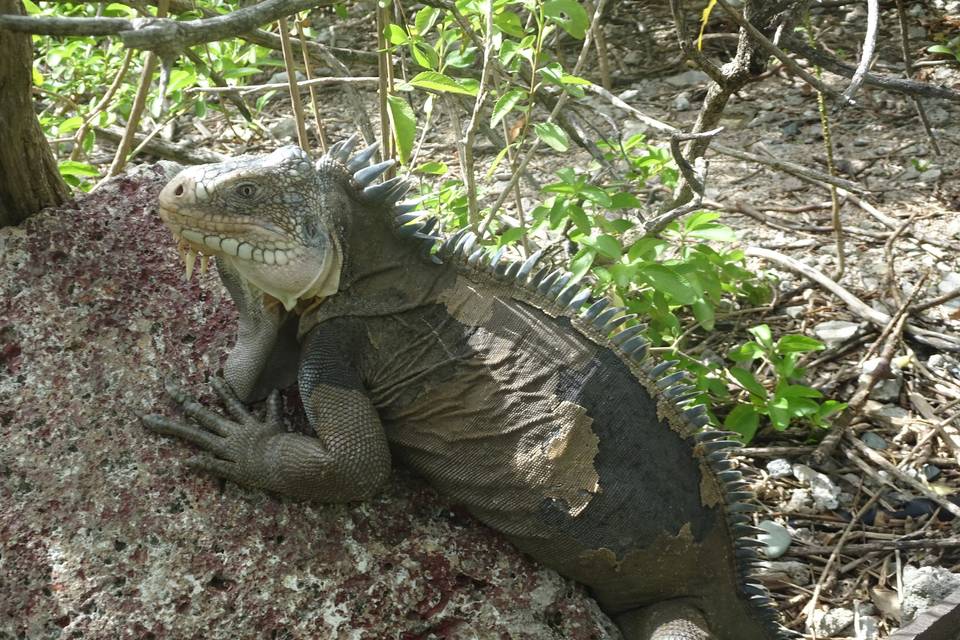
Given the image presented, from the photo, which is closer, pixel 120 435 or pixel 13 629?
pixel 13 629

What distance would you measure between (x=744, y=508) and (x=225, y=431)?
1.73 metres

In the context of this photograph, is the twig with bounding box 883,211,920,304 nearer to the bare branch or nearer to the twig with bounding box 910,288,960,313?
the twig with bounding box 910,288,960,313

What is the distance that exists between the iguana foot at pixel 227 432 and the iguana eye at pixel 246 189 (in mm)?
676

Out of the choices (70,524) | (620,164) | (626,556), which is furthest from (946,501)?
(70,524)

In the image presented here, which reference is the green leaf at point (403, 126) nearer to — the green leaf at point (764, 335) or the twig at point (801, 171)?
the twig at point (801, 171)

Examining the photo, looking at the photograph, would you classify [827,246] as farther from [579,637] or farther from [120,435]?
[120,435]

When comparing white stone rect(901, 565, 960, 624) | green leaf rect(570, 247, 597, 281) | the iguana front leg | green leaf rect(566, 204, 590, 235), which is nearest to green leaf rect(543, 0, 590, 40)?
green leaf rect(566, 204, 590, 235)

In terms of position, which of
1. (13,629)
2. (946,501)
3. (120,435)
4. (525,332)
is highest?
(525,332)

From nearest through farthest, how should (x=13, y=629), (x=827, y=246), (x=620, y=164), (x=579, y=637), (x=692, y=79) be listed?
(x=13, y=629) < (x=579, y=637) < (x=827, y=246) < (x=620, y=164) < (x=692, y=79)

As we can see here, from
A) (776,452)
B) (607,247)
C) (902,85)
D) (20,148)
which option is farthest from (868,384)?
(20,148)

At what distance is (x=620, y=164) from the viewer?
6.39 metres

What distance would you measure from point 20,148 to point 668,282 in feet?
7.90

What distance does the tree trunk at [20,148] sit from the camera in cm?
322

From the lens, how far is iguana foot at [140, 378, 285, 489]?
2.98 m
